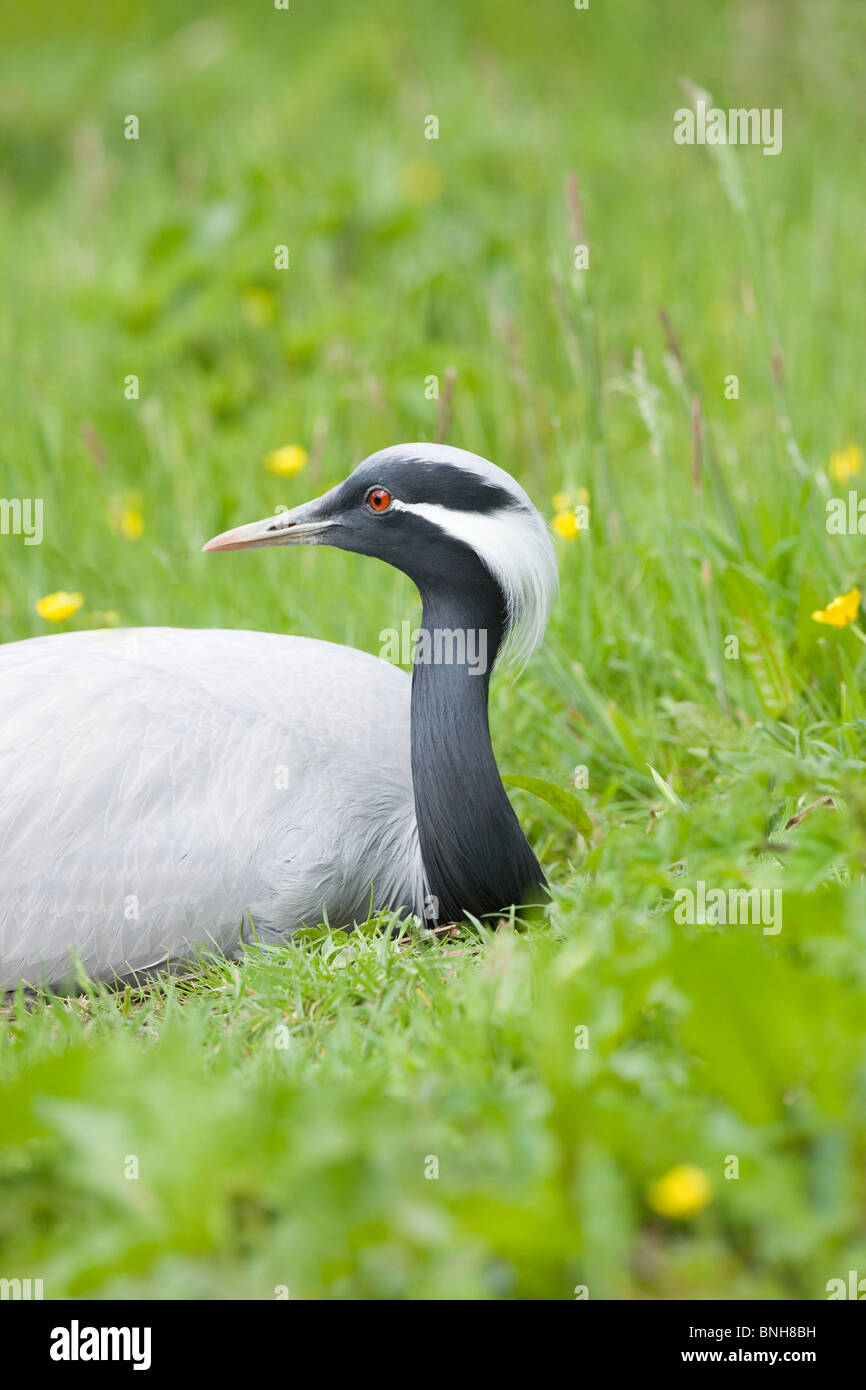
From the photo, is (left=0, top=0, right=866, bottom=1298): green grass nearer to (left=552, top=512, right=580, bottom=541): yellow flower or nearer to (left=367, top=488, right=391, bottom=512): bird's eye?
(left=552, top=512, right=580, bottom=541): yellow flower

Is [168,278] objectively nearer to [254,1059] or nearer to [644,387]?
[644,387]

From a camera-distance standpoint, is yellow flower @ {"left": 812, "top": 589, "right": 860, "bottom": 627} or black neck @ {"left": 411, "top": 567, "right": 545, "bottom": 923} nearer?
black neck @ {"left": 411, "top": 567, "right": 545, "bottom": 923}

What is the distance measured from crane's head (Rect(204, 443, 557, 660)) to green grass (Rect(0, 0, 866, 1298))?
0.51 meters

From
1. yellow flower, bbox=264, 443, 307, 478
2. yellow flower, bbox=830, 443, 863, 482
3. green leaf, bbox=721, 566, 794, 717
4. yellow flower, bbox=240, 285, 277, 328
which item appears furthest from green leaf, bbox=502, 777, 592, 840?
yellow flower, bbox=240, 285, 277, 328

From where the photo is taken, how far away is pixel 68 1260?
6.16 feet

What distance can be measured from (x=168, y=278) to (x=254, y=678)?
3.00 metres

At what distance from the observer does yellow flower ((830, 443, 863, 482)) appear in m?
4.08

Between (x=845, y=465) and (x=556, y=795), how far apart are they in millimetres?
1668

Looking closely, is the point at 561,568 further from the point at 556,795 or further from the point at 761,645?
the point at 556,795

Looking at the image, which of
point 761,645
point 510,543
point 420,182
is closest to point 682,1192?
point 510,543

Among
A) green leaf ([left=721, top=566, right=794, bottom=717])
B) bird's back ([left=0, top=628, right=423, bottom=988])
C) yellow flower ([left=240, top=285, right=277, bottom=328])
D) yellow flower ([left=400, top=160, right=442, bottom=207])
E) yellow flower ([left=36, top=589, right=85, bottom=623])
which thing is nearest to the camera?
bird's back ([left=0, top=628, right=423, bottom=988])

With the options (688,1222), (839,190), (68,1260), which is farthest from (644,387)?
(839,190)

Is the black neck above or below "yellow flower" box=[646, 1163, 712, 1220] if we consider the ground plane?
above

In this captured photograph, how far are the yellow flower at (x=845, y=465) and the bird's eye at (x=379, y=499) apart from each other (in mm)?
1654
